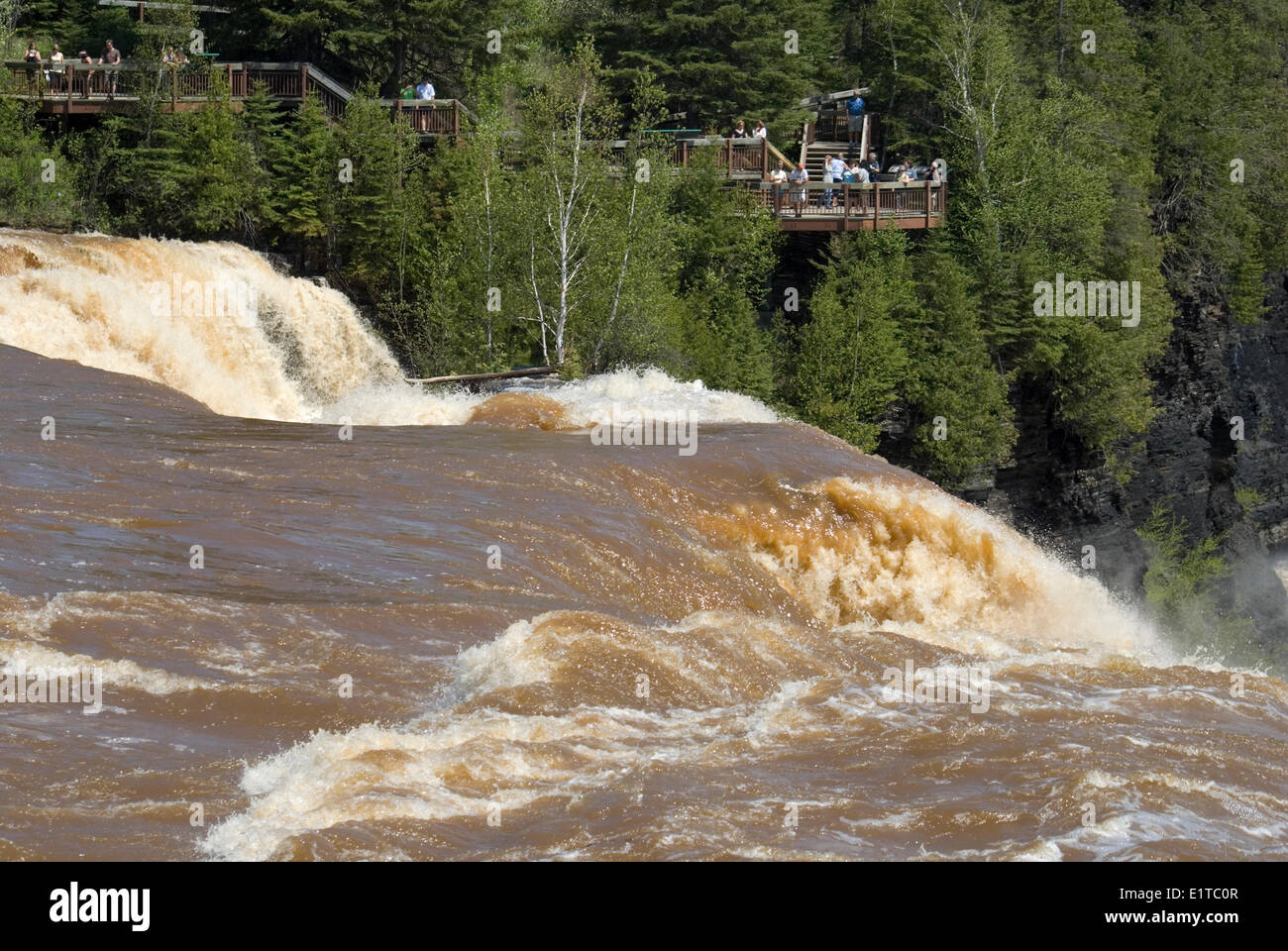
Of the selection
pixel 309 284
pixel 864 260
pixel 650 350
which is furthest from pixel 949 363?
pixel 309 284

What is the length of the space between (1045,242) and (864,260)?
20.5 ft

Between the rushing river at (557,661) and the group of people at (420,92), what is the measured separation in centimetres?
1817

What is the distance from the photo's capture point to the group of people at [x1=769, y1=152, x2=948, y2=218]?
39.3m

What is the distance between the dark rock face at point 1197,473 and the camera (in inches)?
1735

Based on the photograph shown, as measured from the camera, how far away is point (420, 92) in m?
40.1

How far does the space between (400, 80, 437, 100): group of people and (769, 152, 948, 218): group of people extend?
8395 mm

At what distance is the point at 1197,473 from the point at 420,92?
26.2 meters

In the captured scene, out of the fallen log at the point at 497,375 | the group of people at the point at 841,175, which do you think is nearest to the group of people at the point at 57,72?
the fallen log at the point at 497,375
